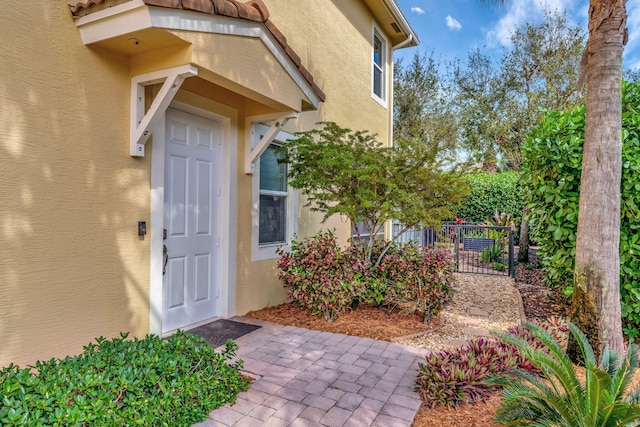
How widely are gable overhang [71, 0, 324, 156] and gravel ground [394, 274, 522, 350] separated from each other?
3.49 metres

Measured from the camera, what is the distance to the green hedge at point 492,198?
632 inches

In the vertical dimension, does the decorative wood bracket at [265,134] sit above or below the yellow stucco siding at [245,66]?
below

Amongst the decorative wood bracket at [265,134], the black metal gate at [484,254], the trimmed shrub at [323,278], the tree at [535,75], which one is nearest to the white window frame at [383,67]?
the tree at [535,75]

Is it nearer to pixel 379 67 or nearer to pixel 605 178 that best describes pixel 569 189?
pixel 605 178

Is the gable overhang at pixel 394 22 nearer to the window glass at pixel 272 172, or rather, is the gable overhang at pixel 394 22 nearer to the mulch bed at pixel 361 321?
the window glass at pixel 272 172

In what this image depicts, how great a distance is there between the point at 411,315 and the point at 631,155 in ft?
10.7

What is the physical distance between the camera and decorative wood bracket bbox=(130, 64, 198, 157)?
11.2 feet

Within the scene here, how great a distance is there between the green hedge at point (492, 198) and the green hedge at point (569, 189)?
36.8ft

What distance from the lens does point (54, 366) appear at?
240 centimetres

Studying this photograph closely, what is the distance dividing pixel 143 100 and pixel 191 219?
1.51 metres

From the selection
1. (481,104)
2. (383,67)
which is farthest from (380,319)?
(481,104)

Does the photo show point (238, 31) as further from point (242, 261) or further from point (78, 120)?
point (242, 261)

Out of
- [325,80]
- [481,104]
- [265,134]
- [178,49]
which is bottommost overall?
[265,134]

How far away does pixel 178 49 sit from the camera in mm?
3340
